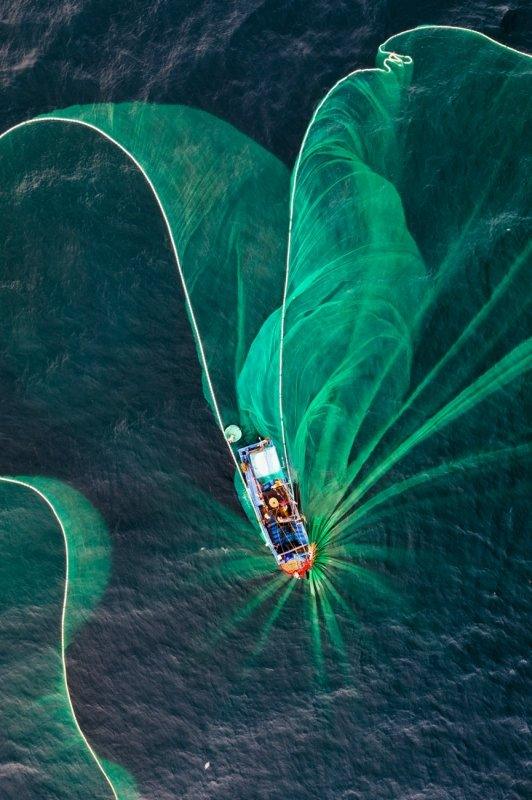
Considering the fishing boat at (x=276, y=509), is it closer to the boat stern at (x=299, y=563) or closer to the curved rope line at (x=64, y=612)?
the boat stern at (x=299, y=563)

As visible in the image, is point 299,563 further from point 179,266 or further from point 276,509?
point 179,266

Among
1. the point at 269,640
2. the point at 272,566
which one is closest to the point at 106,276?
the point at 272,566

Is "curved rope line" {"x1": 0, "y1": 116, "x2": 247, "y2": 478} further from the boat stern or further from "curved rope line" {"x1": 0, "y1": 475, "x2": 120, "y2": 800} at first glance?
"curved rope line" {"x1": 0, "y1": 475, "x2": 120, "y2": 800}

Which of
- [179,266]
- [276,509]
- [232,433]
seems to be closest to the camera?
[276,509]

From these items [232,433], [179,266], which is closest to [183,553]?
[232,433]

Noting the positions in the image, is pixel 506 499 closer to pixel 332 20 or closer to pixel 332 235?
pixel 332 235

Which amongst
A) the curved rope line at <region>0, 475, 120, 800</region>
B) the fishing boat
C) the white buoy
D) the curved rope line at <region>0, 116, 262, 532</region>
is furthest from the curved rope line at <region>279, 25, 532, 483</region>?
the curved rope line at <region>0, 475, 120, 800</region>
